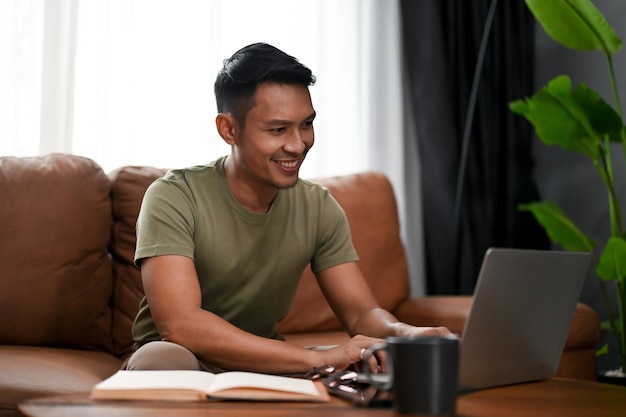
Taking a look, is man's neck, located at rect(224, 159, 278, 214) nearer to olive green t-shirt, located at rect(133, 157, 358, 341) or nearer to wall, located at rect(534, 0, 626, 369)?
olive green t-shirt, located at rect(133, 157, 358, 341)

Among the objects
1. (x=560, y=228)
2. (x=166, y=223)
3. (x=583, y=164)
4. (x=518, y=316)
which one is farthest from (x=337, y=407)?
(x=583, y=164)

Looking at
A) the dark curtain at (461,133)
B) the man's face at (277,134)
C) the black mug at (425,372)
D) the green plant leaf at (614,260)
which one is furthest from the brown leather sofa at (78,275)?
the black mug at (425,372)

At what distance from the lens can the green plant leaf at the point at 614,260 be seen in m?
2.51

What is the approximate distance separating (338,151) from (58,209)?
126cm

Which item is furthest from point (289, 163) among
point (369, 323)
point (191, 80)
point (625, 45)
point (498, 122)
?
point (625, 45)

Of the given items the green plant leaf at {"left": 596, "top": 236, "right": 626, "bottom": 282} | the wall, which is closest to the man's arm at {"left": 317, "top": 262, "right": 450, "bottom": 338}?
the green plant leaf at {"left": 596, "top": 236, "right": 626, "bottom": 282}

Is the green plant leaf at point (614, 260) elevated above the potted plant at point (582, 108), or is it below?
below

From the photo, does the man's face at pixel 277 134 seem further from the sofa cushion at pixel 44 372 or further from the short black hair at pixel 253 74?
the sofa cushion at pixel 44 372

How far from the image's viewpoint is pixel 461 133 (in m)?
3.35

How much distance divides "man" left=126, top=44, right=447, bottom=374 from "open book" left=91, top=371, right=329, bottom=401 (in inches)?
19.3

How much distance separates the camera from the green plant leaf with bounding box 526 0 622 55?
261 centimetres

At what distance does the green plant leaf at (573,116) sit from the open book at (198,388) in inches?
68.9

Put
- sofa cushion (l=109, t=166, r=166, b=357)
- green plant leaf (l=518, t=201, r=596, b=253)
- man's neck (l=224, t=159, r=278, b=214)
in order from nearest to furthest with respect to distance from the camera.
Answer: man's neck (l=224, t=159, r=278, b=214) < sofa cushion (l=109, t=166, r=166, b=357) < green plant leaf (l=518, t=201, r=596, b=253)

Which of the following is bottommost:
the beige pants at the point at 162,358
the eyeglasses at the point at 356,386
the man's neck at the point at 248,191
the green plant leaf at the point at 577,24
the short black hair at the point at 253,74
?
the beige pants at the point at 162,358
